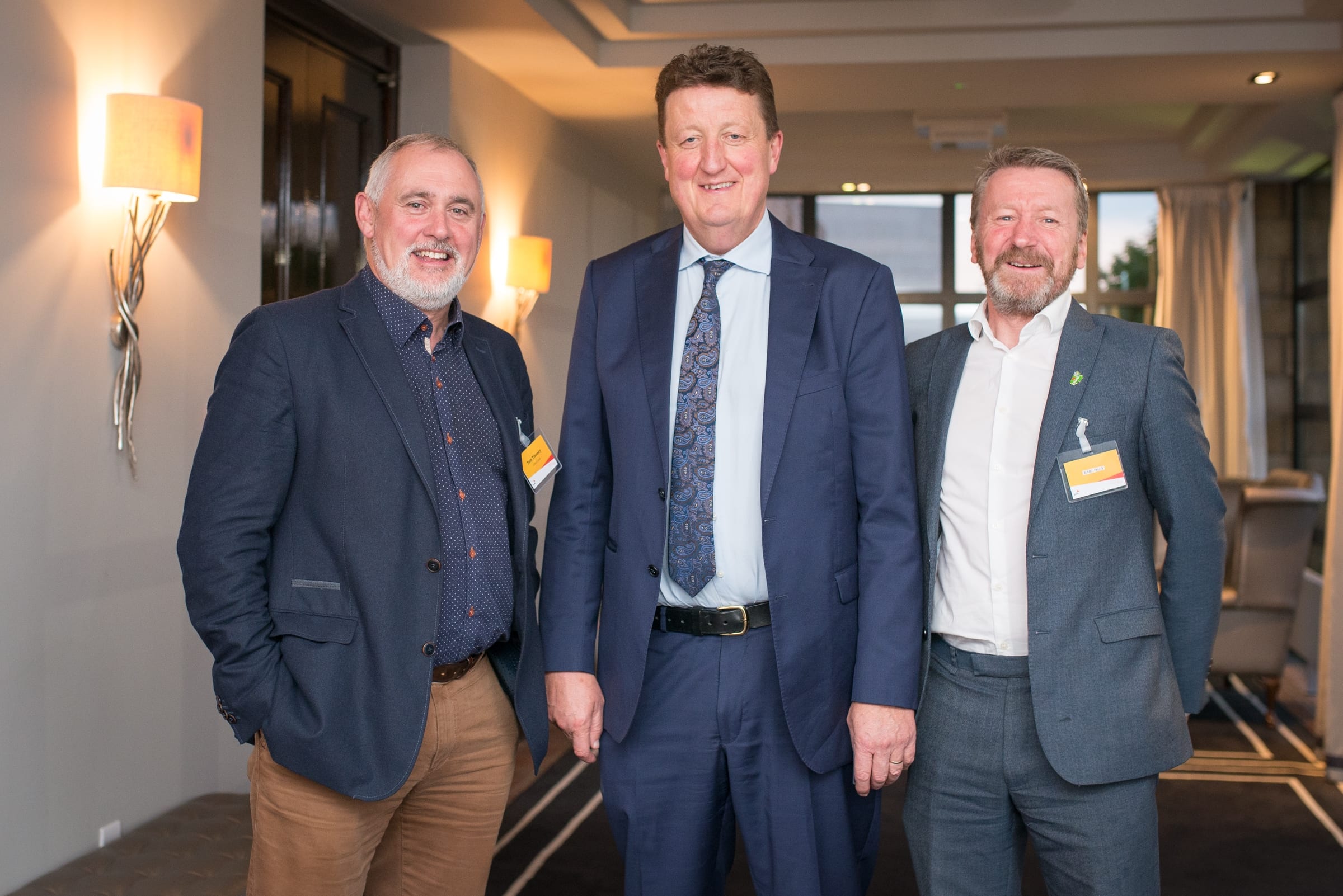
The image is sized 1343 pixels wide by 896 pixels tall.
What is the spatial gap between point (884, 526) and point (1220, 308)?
7.74m

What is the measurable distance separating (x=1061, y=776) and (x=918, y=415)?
689mm

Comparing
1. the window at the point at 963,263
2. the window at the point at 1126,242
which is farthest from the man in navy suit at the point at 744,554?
the window at the point at 1126,242

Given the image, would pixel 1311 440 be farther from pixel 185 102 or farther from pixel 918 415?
pixel 185 102

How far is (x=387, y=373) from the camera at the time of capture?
1.89 metres

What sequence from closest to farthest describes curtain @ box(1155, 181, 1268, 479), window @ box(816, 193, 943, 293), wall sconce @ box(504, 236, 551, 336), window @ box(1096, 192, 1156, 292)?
wall sconce @ box(504, 236, 551, 336), curtain @ box(1155, 181, 1268, 479), window @ box(1096, 192, 1156, 292), window @ box(816, 193, 943, 293)

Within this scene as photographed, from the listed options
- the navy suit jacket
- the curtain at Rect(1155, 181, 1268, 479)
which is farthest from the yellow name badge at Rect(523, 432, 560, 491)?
the curtain at Rect(1155, 181, 1268, 479)

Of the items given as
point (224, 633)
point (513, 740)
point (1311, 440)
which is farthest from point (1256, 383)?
point (224, 633)

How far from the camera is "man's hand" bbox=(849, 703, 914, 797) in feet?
6.03

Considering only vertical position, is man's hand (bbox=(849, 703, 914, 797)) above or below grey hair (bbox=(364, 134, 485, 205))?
below

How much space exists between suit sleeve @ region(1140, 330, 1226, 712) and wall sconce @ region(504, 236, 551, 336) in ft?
13.3

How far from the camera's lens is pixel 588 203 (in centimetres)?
731

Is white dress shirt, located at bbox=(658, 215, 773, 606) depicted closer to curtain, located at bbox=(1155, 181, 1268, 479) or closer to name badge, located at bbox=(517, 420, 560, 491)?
name badge, located at bbox=(517, 420, 560, 491)

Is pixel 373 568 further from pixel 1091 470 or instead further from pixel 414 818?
pixel 1091 470

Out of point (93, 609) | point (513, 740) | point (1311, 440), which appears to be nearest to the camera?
point (513, 740)
